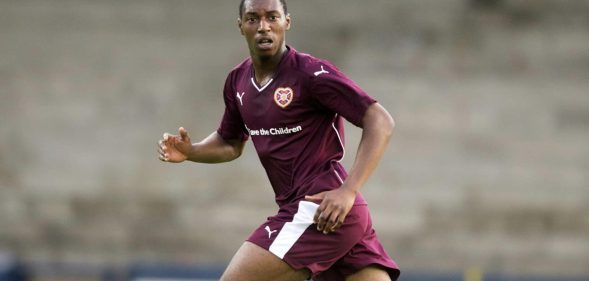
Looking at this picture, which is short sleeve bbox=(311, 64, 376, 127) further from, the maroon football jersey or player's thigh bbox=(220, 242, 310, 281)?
player's thigh bbox=(220, 242, 310, 281)

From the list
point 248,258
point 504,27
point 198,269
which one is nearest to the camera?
point 248,258

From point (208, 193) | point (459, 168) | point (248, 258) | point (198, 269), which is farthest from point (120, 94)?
point (248, 258)

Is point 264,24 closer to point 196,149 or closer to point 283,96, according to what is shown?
point 283,96

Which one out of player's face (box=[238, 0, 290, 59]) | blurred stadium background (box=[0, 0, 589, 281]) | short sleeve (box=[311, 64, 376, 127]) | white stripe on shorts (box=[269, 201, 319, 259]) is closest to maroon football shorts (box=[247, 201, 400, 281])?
white stripe on shorts (box=[269, 201, 319, 259])

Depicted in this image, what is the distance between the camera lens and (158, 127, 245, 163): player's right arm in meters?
4.55

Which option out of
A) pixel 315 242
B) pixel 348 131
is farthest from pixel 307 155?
pixel 348 131

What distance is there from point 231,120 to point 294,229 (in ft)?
2.65

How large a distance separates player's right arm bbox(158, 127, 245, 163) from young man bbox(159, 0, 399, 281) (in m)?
0.36

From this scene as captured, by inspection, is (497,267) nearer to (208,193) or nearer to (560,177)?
(560,177)

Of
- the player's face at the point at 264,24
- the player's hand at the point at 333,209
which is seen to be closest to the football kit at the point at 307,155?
the player's face at the point at 264,24

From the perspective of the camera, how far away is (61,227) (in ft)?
A: 35.4

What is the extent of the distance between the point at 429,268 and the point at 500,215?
0.95 m

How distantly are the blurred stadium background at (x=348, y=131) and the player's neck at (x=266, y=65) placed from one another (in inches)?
243

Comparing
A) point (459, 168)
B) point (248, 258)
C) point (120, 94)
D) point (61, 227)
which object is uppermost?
point (120, 94)
